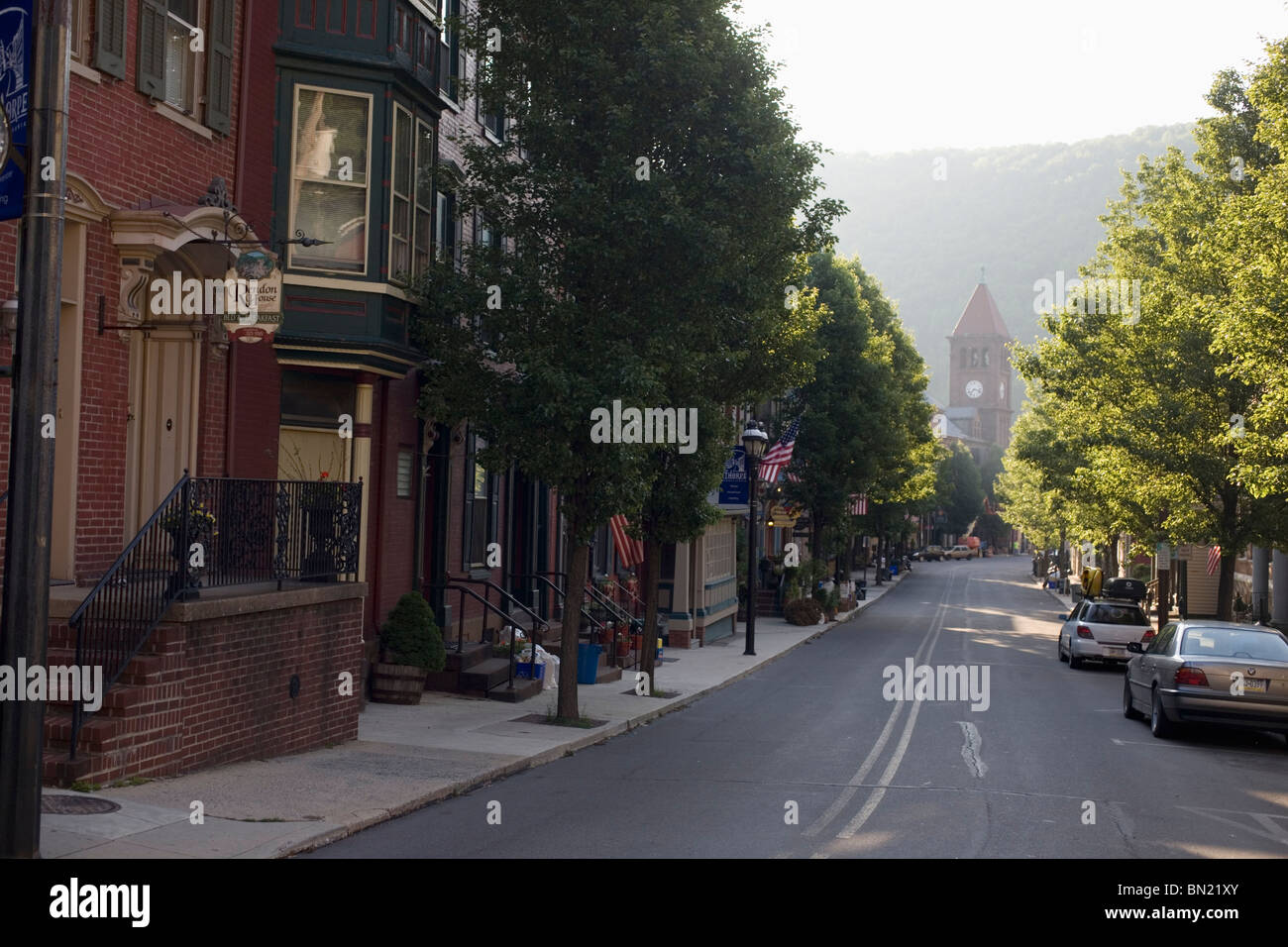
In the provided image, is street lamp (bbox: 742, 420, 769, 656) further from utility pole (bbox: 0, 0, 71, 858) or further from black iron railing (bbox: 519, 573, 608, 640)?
utility pole (bbox: 0, 0, 71, 858)

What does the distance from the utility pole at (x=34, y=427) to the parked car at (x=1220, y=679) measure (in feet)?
44.1

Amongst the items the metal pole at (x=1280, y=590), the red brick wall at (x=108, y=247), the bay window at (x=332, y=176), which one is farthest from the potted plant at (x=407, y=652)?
the metal pole at (x=1280, y=590)

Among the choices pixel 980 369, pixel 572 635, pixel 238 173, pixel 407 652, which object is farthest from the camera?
pixel 980 369

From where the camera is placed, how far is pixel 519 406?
15.4 meters

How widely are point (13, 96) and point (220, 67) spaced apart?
7107 millimetres

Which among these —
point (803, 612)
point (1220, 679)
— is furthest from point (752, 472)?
point (803, 612)

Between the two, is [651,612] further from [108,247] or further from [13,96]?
[13,96]

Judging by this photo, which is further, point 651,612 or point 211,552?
point 651,612

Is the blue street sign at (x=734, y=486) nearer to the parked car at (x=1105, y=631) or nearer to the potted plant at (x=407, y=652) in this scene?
the parked car at (x=1105, y=631)

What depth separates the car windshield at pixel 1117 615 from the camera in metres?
28.6

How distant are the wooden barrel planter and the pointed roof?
7242 inches

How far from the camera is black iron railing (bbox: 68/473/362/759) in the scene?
416 inches

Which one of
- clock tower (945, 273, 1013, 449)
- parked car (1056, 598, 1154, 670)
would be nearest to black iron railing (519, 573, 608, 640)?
parked car (1056, 598, 1154, 670)

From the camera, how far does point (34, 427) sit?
740 centimetres
